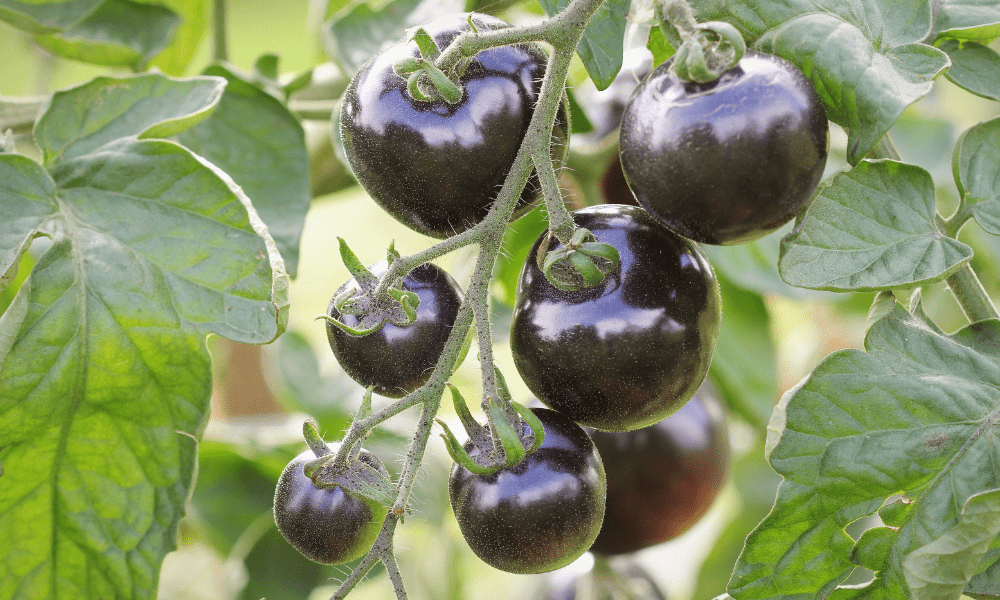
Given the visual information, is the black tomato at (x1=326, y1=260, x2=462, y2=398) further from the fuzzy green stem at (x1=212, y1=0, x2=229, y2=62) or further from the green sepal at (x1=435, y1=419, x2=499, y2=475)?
the fuzzy green stem at (x1=212, y1=0, x2=229, y2=62)

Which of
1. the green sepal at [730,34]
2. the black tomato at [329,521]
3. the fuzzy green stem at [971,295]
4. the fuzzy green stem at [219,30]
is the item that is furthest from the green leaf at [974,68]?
the fuzzy green stem at [219,30]

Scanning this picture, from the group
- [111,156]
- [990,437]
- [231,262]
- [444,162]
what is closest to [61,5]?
[111,156]

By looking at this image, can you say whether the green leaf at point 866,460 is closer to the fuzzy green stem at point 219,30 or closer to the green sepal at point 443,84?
the green sepal at point 443,84

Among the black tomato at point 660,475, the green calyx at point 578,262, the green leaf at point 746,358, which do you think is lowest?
the green leaf at point 746,358

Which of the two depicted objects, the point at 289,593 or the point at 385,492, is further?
the point at 289,593

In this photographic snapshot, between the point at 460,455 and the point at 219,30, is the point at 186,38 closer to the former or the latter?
the point at 219,30

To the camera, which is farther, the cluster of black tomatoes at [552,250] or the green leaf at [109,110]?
the green leaf at [109,110]

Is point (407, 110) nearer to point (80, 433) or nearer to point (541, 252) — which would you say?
point (541, 252)
